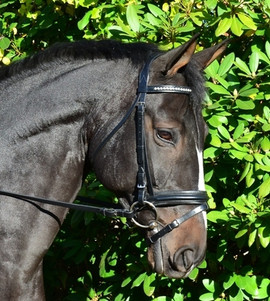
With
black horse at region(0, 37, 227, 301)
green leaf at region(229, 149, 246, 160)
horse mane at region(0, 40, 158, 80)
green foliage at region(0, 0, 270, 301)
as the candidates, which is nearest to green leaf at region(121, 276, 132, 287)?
green foliage at region(0, 0, 270, 301)

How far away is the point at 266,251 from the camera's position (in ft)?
13.0

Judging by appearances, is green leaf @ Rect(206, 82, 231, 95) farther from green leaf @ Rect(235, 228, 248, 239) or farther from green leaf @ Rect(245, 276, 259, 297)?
green leaf @ Rect(245, 276, 259, 297)

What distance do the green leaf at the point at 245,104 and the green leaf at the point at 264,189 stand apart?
1.27 feet

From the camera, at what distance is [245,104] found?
12.0 feet

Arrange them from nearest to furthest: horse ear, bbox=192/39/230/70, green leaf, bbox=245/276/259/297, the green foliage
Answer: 1. horse ear, bbox=192/39/230/70
2. the green foliage
3. green leaf, bbox=245/276/259/297

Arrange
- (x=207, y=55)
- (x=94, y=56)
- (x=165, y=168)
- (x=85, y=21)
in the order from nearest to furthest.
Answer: (x=165, y=168) < (x=94, y=56) < (x=207, y=55) < (x=85, y=21)

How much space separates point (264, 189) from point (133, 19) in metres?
1.17

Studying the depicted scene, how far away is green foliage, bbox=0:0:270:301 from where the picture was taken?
368 centimetres

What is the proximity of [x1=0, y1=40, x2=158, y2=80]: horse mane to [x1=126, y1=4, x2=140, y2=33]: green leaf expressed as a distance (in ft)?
2.41

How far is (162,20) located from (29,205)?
4.60 feet

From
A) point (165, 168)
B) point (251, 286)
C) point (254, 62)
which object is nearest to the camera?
point (165, 168)

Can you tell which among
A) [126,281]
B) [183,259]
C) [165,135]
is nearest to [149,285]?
[126,281]

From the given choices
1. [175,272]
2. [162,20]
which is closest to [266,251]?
[175,272]

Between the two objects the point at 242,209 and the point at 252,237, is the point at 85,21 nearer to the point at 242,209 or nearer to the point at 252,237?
the point at 242,209
